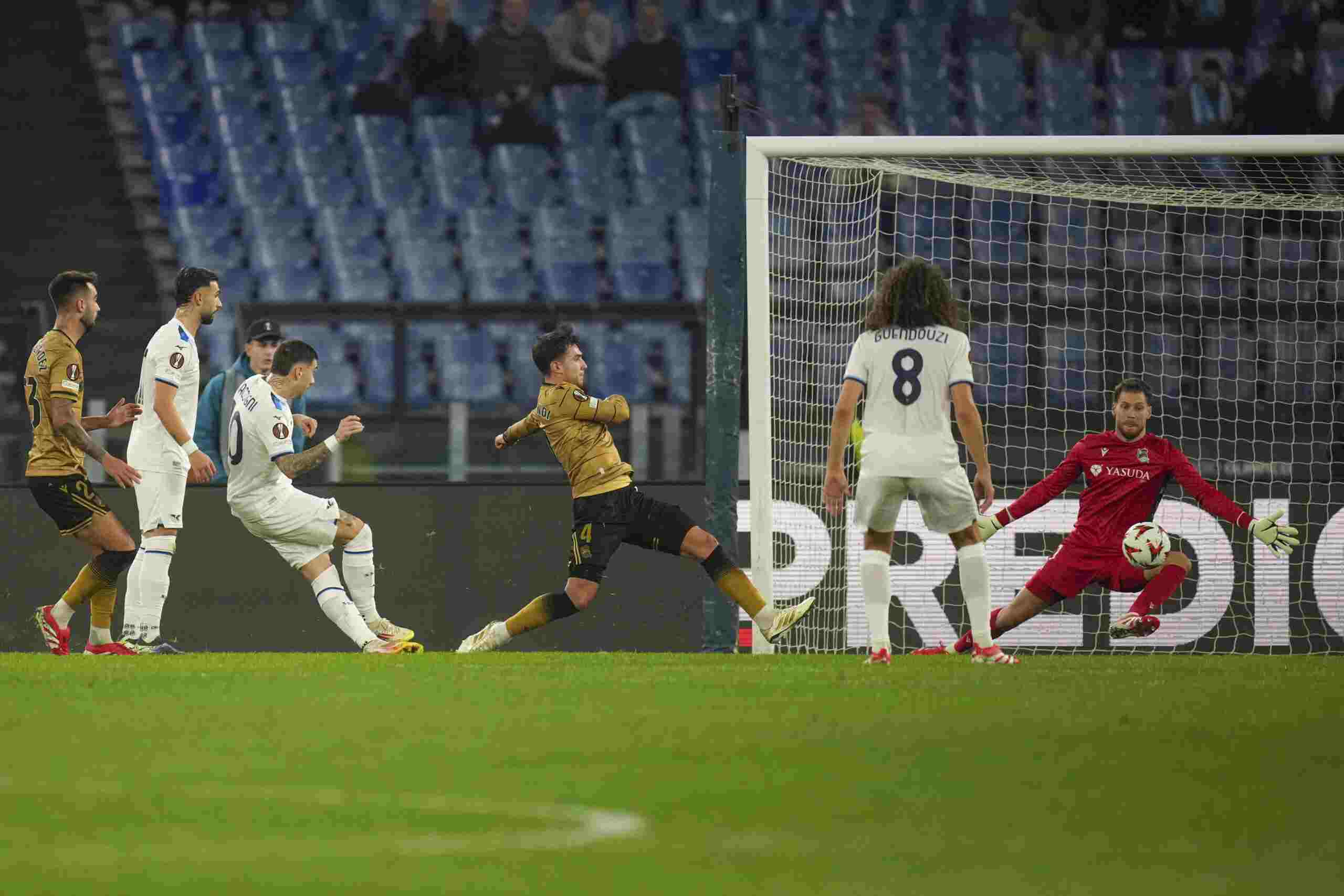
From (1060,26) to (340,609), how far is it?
1251cm

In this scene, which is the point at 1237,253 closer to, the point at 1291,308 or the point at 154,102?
the point at 1291,308

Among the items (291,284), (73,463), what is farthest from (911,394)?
(291,284)

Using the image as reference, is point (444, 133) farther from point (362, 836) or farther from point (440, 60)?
point (362, 836)

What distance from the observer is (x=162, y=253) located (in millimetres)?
16969

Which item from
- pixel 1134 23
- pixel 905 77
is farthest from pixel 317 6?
pixel 1134 23

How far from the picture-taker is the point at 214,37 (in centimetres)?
1877

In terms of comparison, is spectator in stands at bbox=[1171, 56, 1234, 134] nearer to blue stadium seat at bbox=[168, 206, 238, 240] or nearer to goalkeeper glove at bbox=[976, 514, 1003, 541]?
blue stadium seat at bbox=[168, 206, 238, 240]

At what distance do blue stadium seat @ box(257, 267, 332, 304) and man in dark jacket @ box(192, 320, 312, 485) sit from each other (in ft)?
22.4

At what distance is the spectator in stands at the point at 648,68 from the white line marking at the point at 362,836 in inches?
566

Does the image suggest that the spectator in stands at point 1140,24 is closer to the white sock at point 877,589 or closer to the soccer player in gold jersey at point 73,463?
the white sock at point 877,589

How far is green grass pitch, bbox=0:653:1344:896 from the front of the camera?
329cm

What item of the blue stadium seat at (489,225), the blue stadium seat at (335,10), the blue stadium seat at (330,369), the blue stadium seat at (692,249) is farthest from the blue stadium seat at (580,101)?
the blue stadium seat at (330,369)

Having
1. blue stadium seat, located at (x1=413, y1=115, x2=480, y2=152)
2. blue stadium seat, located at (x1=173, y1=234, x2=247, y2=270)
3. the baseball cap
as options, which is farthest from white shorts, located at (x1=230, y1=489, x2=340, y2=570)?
blue stadium seat, located at (x1=413, y1=115, x2=480, y2=152)

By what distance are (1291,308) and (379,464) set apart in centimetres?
649
